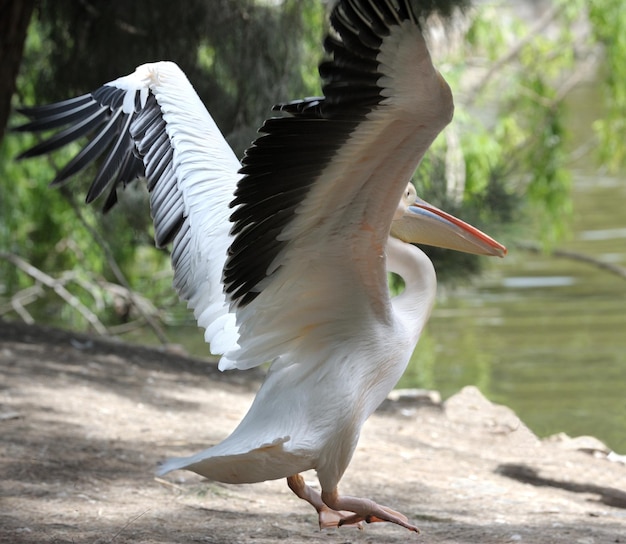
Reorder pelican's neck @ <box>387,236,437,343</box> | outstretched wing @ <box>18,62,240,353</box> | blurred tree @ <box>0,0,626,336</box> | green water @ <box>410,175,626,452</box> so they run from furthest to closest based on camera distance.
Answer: green water @ <box>410,175,626,452</box>
blurred tree @ <box>0,0,626,336</box>
outstretched wing @ <box>18,62,240,353</box>
pelican's neck @ <box>387,236,437,343</box>

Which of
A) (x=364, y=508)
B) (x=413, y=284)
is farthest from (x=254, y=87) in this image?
(x=364, y=508)

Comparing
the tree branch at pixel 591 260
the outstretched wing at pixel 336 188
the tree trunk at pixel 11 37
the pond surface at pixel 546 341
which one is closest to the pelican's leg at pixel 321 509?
the outstretched wing at pixel 336 188

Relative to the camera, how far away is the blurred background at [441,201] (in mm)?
6023

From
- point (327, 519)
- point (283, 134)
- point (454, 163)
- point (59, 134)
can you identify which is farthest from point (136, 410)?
point (454, 163)

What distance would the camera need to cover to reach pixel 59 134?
3.87m

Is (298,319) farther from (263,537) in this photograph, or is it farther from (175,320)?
(175,320)

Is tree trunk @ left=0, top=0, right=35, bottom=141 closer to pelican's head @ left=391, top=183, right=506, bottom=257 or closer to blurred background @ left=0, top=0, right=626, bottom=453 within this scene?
blurred background @ left=0, top=0, right=626, bottom=453

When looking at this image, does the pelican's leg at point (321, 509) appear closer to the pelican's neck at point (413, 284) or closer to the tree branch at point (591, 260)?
the pelican's neck at point (413, 284)

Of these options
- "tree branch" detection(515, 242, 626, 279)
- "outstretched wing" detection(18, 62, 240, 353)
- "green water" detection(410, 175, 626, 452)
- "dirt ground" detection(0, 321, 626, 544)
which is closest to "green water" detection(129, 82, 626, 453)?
"green water" detection(410, 175, 626, 452)

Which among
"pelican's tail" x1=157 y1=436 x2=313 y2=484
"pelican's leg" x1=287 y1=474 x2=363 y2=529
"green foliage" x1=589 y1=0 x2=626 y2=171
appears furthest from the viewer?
"green foliage" x1=589 y1=0 x2=626 y2=171

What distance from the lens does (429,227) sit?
348cm

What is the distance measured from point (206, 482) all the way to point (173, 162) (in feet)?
4.12

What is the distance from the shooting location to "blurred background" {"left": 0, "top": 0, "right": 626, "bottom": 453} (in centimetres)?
602

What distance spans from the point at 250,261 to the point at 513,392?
15.9 feet
